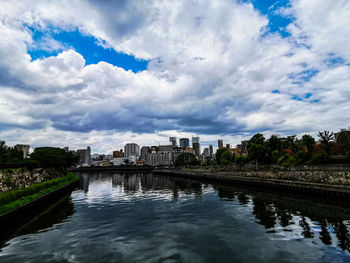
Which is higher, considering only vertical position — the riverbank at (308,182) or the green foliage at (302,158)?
the green foliage at (302,158)

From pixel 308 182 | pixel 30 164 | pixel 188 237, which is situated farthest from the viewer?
pixel 30 164

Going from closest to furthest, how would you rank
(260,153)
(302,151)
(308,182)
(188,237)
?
(188,237), (308,182), (302,151), (260,153)

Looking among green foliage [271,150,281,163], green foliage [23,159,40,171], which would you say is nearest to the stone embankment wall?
green foliage [23,159,40,171]

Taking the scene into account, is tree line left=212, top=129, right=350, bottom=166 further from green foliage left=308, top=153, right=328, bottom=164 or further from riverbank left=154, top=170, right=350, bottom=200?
riverbank left=154, top=170, right=350, bottom=200

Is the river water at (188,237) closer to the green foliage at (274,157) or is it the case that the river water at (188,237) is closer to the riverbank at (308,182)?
the riverbank at (308,182)

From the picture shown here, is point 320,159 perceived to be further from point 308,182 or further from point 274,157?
A: point 308,182

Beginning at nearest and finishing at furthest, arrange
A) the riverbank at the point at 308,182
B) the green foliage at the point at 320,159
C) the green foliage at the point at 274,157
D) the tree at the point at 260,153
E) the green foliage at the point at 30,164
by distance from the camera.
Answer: the riverbank at the point at 308,182 → the green foliage at the point at 30,164 → the green foliage at the point at 320,159 → the tree at the point at 260,153 → the green foliage at the point at 274,157

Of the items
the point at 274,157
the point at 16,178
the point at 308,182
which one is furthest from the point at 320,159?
the point at 16,178

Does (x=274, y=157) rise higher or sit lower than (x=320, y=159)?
higher

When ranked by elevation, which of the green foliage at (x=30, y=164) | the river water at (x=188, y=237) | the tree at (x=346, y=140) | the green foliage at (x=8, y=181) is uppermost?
the tree at (x=346, y=140)

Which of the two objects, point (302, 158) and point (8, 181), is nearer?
point (8, 181)

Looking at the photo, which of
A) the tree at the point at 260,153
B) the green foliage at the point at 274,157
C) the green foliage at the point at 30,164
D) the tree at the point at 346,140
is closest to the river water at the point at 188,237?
the green foliage at the point at 30,164

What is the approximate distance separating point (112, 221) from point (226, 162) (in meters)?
98.1

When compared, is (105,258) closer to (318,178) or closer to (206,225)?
(206,225)
